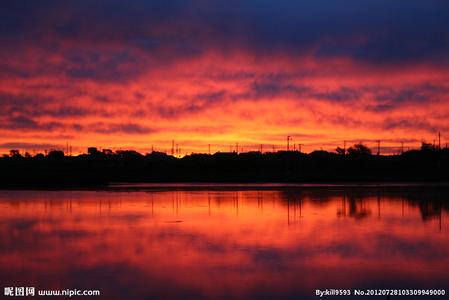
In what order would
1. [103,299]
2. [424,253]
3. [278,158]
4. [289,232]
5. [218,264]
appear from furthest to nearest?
[278,158] → [289,232] → [424,253] → [218,264] → [103,299]

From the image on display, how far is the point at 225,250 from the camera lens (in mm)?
17094

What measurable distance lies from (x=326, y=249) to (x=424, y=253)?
2.77m

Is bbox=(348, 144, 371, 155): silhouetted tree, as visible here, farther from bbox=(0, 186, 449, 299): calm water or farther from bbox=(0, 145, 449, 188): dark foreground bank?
bbox=(0, 186, 449, 299): calm water

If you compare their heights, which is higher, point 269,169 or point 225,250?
point 269,169

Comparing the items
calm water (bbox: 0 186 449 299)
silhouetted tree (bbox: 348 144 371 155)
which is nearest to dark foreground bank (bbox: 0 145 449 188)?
silhouetted tree (bbox: 348 144 371 155)

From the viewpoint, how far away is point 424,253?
16.4 m

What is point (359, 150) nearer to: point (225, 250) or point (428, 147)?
point (428, 147)

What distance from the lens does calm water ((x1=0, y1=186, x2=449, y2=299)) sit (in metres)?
13.1

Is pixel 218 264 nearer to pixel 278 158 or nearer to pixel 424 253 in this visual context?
pixel 424 253

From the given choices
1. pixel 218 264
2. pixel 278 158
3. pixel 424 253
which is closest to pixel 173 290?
pixel 218 264

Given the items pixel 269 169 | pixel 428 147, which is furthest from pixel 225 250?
pixel 428 147

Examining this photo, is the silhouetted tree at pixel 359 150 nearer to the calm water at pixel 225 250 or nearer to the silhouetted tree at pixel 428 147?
the silhouetted tree at pixel 428 147

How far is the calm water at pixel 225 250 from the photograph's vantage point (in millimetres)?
13109

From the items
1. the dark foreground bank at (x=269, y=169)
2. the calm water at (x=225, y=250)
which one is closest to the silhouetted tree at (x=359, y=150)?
the dark foreground bank at (x=269, y=169)
